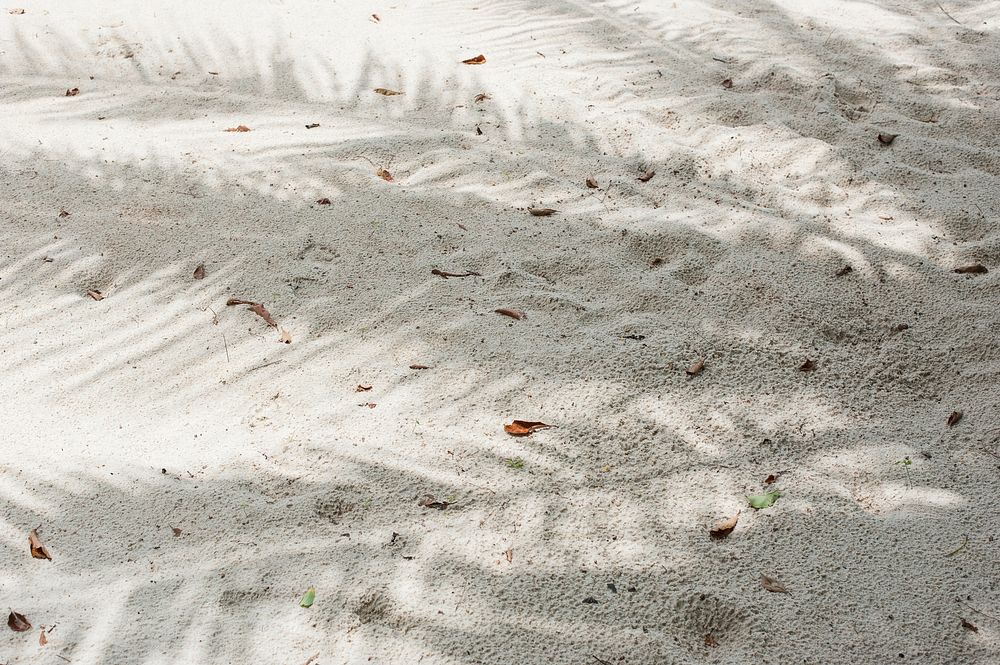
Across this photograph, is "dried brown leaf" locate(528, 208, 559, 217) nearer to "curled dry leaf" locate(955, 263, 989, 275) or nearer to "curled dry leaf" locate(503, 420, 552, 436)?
"curled dry leaf" locate(503, 420, 552, 436)

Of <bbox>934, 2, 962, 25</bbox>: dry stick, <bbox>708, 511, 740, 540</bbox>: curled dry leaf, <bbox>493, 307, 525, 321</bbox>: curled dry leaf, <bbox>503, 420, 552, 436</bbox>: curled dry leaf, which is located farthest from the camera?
<bbox>934, 2, 962, 25</bbox>: dry stick

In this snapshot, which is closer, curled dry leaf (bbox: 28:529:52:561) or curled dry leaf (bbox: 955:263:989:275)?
curled dry leaf (bbox: 28:529:52:561)

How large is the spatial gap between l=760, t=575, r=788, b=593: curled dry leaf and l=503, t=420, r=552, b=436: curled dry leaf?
2.27ft

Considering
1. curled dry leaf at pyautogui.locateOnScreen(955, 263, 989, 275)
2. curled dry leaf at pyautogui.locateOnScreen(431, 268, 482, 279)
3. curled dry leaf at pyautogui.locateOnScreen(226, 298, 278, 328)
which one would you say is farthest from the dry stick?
curled dry leaf at pyautogui.locateOnScreen(226, 298, 278, 328)

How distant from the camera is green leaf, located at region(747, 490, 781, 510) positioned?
2.20 metres

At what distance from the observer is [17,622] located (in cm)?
197

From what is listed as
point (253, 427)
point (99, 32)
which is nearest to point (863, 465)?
point (253, 427)

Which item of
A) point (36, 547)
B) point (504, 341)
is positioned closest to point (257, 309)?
point (504, 341)

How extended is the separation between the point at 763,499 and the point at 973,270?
1267 millimetres

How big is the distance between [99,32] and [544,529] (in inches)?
146

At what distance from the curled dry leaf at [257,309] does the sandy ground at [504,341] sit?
37 mm

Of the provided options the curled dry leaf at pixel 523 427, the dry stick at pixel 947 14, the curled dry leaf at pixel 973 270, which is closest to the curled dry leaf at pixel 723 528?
the curled dry leaf at pixel 523 427

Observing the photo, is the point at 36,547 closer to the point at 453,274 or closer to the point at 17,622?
the point at 17,622

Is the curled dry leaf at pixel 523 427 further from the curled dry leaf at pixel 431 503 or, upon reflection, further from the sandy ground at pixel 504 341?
the curled dry leaf at pixel 431 503
